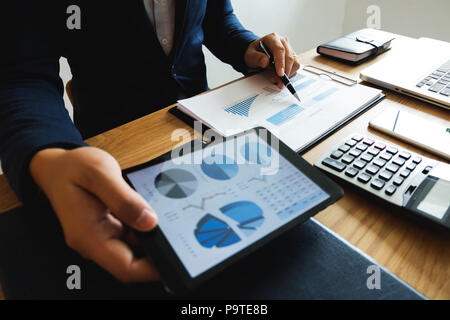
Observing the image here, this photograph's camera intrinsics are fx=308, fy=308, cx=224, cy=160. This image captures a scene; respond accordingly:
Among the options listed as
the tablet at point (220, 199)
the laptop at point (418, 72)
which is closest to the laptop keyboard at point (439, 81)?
Answer: the laptop at point (418, 72)

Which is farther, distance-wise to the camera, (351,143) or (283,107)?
(283,107)

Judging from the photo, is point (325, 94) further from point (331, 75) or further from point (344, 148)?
point (344, 148)

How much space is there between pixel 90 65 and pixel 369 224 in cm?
65

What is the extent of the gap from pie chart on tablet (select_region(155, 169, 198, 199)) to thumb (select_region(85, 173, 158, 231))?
6 cm

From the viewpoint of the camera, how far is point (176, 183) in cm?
39

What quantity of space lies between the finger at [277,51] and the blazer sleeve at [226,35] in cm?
8

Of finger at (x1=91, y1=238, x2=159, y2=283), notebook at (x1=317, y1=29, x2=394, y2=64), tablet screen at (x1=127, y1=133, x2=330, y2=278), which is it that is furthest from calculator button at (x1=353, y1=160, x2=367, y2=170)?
notebook at (x1=317, y1=29, x2=394, y2=64)

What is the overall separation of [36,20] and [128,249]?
0.46 metres

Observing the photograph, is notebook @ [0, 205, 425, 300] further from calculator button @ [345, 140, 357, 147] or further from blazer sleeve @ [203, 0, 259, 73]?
blazer sleeve @ [203, 0, 259, 73]

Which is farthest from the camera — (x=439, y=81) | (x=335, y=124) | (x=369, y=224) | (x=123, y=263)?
(x=439, y=81)

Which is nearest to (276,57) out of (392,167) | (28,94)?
(392,167)

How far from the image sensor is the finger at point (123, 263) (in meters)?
0.31

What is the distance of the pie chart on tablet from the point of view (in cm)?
38
